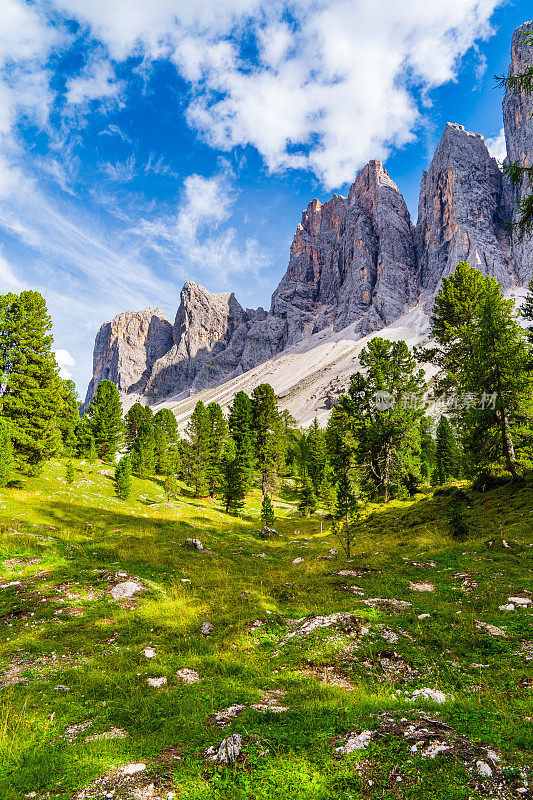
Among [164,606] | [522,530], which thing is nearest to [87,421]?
[164,606]

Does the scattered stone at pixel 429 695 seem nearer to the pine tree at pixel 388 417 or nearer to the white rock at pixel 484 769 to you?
the white rock at pixel 484 769

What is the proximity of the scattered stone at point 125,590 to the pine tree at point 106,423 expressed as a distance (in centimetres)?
5543

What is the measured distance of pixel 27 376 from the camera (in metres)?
29.2

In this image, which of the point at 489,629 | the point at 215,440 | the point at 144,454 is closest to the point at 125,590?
the point at 489,629

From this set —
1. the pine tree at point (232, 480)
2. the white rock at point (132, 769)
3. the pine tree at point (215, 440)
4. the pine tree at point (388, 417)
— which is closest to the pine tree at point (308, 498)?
the pine tree at point (232, 480)

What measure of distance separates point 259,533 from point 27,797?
94.8ft

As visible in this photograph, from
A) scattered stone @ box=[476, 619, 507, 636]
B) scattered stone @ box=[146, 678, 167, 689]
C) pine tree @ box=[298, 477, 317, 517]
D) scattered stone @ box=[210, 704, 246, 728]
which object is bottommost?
pine tree @ box=[298, 477, 317, 517]

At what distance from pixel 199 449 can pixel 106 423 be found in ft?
76.0

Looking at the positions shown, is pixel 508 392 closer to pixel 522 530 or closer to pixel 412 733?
pixel 522 530

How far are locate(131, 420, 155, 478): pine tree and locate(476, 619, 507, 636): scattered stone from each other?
187ft

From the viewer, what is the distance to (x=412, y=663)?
25.1 ft

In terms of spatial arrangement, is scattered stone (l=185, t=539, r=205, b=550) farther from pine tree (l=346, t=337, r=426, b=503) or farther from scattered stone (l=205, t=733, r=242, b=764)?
pine tree (l=346, t=337, r=426, b=503)

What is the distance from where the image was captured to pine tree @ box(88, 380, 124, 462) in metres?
63.2

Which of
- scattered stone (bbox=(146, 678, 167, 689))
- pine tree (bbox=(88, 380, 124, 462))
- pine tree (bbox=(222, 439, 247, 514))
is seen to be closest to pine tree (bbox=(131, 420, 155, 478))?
pine tree (bbox=(88, 380, 124, 462))
